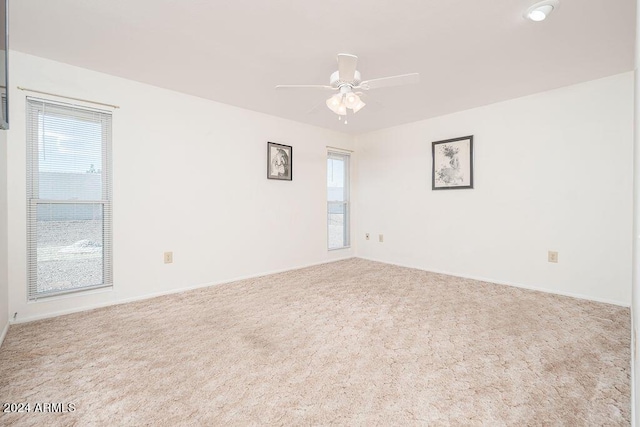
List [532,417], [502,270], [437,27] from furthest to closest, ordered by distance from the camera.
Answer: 1. [502,270]
2. [437,27]
3. [532,417]

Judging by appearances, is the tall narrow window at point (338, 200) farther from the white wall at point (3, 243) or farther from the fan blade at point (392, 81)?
the white wall at point (3, 243)

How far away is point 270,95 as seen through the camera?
3.31 meters

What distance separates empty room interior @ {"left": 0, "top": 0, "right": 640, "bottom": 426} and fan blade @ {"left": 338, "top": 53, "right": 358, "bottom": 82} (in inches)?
0.9

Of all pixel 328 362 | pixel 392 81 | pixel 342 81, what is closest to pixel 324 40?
pixel 342 81

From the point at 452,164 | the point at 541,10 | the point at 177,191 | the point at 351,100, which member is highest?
the point at 541,10

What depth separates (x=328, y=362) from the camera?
183cm

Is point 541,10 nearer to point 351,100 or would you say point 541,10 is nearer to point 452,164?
point 351,100

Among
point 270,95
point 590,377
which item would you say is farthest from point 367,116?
point 590,377

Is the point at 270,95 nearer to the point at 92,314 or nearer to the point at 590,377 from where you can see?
the point at 92,314

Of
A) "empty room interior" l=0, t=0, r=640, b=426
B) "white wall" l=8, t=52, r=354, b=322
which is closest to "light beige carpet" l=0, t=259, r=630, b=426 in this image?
"empty room interior" l=0, t=0, r=640, b=426

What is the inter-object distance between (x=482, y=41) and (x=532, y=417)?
241 centimetres

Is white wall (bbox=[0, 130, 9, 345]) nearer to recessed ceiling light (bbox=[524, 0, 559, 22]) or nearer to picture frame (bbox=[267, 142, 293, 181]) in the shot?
picture frame (bbox=[267, 142, 293, 181])

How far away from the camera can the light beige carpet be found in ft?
4.56

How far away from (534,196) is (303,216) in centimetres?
294
